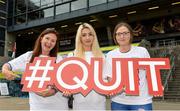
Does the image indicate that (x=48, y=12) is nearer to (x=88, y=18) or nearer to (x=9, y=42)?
(x=88, y=18)

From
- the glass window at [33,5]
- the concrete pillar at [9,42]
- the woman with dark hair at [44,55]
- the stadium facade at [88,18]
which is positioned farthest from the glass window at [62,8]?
the woman with dark hair at [44,55]

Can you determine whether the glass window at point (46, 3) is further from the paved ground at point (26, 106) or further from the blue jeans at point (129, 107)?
the blue jeans at point (129, 107)

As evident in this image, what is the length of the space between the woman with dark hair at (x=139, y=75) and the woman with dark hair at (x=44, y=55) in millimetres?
623

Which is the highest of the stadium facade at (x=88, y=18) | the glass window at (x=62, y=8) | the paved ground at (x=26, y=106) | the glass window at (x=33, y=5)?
the glass window at (x=33, y=5)

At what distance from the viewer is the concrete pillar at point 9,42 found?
3880cm

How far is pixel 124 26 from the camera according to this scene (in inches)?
148

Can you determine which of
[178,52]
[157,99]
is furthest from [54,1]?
[157,99]

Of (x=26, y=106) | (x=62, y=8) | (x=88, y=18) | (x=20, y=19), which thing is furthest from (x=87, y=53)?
(x=20, y=19)

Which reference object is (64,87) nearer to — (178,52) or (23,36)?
(178,52)

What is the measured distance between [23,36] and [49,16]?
854 cm

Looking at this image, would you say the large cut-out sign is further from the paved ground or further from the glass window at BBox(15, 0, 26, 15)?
the glass window at BBox(15, 0, 26, 15)

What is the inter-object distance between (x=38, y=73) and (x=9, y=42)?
37.4 m

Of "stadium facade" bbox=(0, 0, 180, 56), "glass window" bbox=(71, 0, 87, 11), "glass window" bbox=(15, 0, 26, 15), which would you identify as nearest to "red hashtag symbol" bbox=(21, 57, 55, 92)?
"stadium facade" bbox=(0, 0, 180, 56)

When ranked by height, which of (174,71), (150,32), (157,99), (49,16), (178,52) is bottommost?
(157,99)
